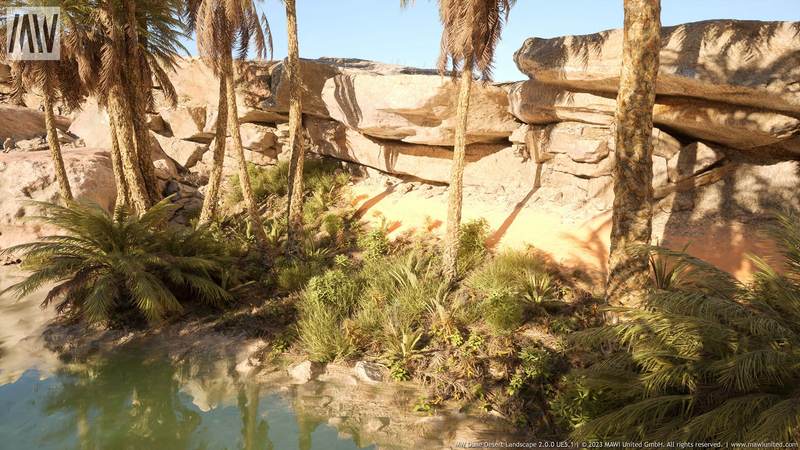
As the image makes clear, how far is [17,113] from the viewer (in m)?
19.5

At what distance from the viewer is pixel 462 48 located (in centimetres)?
954

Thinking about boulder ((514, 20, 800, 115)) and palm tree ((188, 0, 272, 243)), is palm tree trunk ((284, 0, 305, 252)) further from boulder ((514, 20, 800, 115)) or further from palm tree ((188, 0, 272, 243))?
boulder ((514, 20, 800, 115))

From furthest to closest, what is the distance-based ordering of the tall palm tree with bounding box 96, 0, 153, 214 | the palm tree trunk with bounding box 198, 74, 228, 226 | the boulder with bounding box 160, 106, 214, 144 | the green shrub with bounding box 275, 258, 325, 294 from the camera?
the boulder with bounding box 160, 106, 214, 144, the palm tree trunk with bounding box 198, 74, 228, 226, the tall palm tree with bounding box 96, 0, 153, 214, the green shrub with bounding box 275, 258, 325, 294

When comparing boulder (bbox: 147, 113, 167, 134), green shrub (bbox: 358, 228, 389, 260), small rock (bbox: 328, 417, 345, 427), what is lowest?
small rock (bbox: 328, 417, 345, 427)

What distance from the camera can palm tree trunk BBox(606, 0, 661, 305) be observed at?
7.20m

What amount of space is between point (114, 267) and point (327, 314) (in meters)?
4.36

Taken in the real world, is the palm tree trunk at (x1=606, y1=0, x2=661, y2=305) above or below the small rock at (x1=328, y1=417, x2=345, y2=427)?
above

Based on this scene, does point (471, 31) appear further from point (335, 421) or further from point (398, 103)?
point (335, 421)

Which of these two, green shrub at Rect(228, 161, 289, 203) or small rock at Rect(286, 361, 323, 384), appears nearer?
small rock at Rect(286, 361, 323, 384)

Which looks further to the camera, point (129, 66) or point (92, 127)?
point (92, 127)

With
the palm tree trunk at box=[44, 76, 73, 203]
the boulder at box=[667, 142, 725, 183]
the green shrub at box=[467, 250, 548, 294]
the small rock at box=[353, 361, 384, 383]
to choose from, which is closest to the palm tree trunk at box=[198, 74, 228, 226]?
the palm tree trunk at box=[44, 76, 73, 203]

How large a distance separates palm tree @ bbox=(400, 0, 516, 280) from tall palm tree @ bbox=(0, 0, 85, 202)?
7.85m

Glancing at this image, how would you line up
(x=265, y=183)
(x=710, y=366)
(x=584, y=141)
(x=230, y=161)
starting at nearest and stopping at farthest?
(x=710, y=366)
(x=584, y=141)
(x=265, y=183)
(x=230, y=161)

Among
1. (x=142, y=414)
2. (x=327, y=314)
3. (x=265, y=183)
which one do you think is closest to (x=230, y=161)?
(x=265, y=183)
